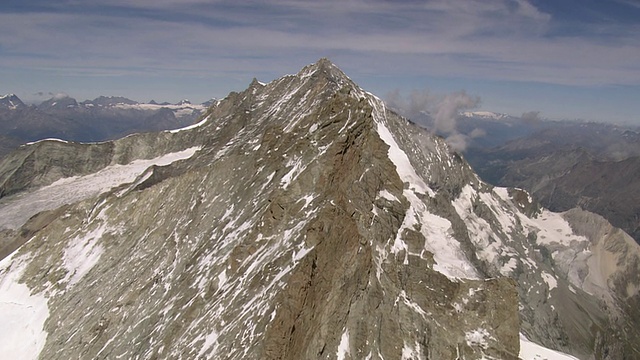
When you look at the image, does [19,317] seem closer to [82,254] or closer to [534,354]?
[82,254]

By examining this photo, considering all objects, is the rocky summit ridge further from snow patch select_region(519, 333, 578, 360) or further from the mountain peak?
the mountain peak

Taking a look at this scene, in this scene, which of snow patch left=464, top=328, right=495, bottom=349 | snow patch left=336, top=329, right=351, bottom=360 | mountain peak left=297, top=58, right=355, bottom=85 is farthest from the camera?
mountain peak left=297, top=58, right=355, bottom=85

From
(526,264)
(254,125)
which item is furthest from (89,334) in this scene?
(526,264)

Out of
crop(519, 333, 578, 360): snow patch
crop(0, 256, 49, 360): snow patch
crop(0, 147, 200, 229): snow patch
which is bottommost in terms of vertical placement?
crop(0, 147, 200, 229): snow patch

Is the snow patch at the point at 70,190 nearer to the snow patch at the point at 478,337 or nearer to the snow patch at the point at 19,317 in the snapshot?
the snow patch at the point at 19,317

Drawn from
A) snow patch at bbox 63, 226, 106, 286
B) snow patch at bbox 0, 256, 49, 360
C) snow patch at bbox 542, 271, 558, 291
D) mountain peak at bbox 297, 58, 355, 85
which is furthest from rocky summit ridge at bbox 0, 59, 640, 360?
snow patch at bbox 542, 271, 558, 291

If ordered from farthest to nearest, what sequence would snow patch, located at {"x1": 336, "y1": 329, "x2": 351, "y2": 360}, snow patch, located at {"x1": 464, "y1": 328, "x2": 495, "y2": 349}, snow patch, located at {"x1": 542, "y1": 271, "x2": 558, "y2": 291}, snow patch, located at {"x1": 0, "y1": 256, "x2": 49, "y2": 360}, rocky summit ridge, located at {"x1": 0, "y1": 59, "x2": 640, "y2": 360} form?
1. snow patch, located at {"x1": 542, "y1": 271, "x2": 558, "y2": 291}
2. snow patch, located at {"x1": 0, "y1": 256, "x2": 49, "y2": 360}
3. snow patch, located at {"x1": 464, "y1": 328, "x2": 495, "y2": 349}
4. rocky summit ridge, located at {"x1": 0, "y1": 59, "x2": 640, "y2": 360}
5. snow patch, located at {"x1": 336, "y1": 329, "x2": 351, "y2": 360}

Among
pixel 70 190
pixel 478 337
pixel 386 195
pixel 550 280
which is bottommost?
pixel 550 280

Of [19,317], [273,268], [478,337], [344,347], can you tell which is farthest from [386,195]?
[19,317]

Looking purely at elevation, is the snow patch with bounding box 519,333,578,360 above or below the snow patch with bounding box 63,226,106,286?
above

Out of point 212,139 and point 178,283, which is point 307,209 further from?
point 212,139

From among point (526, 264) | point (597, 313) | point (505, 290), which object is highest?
point (505, 290)
